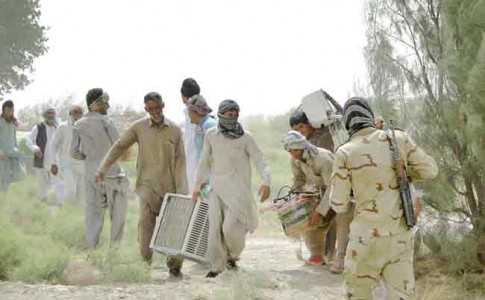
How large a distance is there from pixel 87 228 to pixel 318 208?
8.61 feet

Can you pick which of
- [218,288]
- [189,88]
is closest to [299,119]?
[189,88]

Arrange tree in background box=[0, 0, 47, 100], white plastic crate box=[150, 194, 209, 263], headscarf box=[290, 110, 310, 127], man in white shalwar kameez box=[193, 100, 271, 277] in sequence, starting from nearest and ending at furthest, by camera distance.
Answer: man in white shalwar kameez box=[193, 100, 271, 277]
white plastic crate box=[150, 194, 209, 263]
headscarf box=[290, 110, 310, 127]
tree in background box=[0, 0, 47, 100]

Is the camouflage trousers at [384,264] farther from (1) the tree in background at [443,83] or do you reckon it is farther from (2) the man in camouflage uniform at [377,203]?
(1) the tree in background at [443,83]

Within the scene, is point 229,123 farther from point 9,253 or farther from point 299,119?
point 9,253

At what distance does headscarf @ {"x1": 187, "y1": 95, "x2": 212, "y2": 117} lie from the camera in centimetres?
836

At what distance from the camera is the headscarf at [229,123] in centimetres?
760

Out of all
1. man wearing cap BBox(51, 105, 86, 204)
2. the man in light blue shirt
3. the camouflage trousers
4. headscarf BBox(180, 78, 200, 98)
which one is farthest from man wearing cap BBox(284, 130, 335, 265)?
man wearing cap BBox(51, 105, 86, 204)

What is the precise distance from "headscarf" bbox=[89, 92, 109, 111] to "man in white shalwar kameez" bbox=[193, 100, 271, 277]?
1.57m

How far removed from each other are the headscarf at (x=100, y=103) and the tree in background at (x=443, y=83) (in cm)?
280

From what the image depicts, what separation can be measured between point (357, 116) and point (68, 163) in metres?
9.03

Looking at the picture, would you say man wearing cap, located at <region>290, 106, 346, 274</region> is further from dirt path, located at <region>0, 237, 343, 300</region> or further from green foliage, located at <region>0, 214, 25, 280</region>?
green foliage, located at <region>0, 214, 25, 280</region>

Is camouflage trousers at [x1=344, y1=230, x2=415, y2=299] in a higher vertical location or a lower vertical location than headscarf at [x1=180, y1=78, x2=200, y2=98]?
lower

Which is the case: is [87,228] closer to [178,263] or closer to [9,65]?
[178,263]

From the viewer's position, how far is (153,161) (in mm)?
8055
